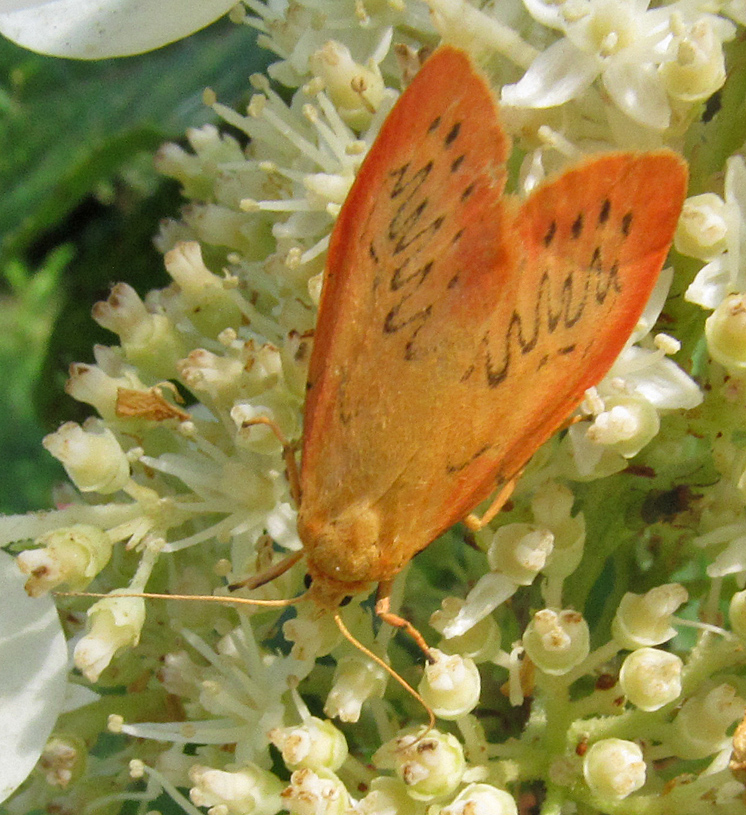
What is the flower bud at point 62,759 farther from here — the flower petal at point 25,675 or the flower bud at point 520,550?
the flower bud at point 520,550

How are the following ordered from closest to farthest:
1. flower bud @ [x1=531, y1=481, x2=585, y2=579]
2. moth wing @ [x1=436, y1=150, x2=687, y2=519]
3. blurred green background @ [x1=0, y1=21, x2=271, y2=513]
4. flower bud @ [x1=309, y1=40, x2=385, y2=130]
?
moth wing @ [x1=436, y1=150, x2=687, y2=519] < flower bud @ [x1=531, y1=481, x2=585, y2=579] < flower bud @ [x1=309, y1=40, x2=385, y2=130] < blurred green background @ [x1=0, y1=21, x2=271, y2=513]

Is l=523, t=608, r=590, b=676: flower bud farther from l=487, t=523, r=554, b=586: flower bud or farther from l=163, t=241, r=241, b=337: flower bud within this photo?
Result: l=163, t=241, r=241, b=337: flower bud

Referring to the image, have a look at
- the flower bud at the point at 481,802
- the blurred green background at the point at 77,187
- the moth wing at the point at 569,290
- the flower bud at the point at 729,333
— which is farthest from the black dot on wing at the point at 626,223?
the blurred green background at the point at 77,187

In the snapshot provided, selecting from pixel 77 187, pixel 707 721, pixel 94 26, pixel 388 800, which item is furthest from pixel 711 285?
pixel 77 187

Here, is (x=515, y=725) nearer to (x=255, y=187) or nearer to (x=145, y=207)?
(x=255, y=187)

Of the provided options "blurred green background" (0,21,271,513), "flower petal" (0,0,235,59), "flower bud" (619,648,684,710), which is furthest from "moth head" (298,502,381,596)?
"blurred green background" (0,21,271,513)

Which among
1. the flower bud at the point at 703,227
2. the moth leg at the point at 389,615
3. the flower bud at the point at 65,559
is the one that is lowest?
the moth leg at the point at 389,615
